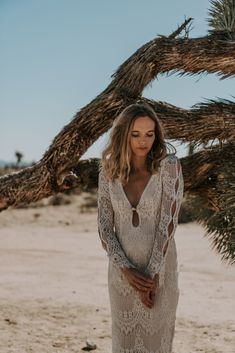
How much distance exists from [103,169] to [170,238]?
0.47 metres

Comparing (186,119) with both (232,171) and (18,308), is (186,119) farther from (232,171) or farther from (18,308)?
(18,308)

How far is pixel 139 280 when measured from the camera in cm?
302

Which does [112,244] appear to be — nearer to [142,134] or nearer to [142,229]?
[142,229]

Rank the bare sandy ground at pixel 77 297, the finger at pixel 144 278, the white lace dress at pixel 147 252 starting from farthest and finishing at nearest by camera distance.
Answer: the bare sandy ground at pixel 77 297, the white lace dress at pixel 147 252, the finger at pixel 144 278

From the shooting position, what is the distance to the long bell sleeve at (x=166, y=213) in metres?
3.06

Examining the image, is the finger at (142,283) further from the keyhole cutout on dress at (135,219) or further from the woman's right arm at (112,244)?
the keyhole cutout on dress at (135,219)

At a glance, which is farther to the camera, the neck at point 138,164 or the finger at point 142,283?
the neck at point 138,164

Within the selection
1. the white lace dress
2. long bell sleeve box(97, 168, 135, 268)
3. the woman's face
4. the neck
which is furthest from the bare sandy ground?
the woman's face

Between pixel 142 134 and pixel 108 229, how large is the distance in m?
0.48

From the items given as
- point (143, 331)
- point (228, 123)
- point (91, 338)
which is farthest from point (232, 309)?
point (143, 331)

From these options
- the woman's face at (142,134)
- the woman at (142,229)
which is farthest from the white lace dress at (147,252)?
the woman's face at (142,134)

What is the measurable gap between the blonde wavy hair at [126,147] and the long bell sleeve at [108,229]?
83 mm

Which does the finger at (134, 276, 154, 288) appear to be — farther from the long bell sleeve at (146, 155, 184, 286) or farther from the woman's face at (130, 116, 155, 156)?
the woman's face at (130, 116, 155, 156)

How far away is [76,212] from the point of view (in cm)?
2166
